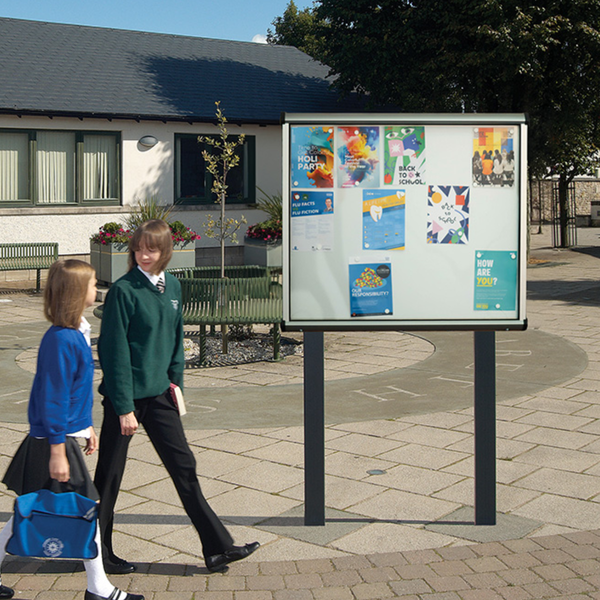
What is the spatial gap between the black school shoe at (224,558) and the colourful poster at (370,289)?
145 centimetres

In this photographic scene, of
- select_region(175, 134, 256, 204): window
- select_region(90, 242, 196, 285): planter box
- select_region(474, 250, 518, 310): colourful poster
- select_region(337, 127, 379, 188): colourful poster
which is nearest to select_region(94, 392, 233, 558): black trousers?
select_region(337, 127, 379, 188): colourful poster

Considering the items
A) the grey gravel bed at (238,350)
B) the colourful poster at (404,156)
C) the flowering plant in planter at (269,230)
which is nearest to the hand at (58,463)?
the colourful poster at (404,156)

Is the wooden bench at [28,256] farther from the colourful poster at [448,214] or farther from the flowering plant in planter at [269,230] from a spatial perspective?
the colourful poster at [448,214]

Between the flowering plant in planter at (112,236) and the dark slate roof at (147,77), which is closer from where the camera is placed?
the flowering plant in planter at (112,236)

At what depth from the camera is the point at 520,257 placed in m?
5.09

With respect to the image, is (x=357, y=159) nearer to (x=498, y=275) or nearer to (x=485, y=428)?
(x=498, y=275)

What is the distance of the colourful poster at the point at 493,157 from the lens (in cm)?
506

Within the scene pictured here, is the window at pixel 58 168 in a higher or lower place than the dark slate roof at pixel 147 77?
lower

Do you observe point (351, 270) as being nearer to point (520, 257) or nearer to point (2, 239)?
point (520, 257)

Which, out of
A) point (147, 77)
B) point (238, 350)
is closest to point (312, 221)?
point (238, 350)

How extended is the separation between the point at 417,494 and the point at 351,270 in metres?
1.67

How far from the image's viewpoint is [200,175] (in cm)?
2248

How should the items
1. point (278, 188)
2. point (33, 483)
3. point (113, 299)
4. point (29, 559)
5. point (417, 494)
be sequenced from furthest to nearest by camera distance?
point (278, 188) → point (417, 494) → point (29, 559) → point (113, 299) → point (33, 483)

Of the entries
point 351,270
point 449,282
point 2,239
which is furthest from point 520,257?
point 2,239
